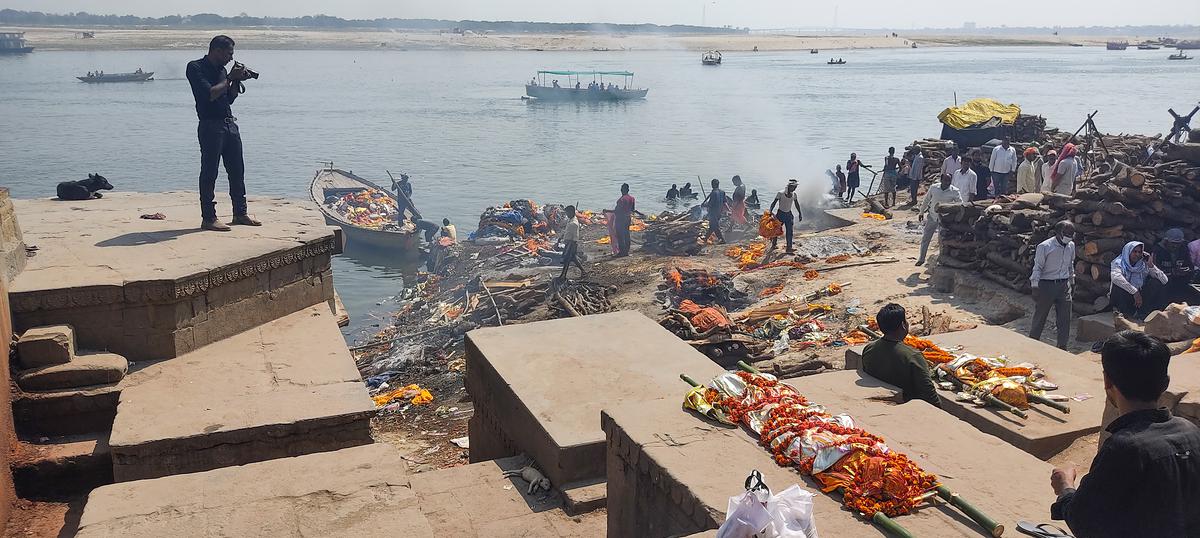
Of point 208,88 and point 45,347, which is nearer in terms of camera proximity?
point 45,347

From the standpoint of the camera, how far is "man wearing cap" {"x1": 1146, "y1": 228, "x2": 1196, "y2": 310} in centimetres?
967

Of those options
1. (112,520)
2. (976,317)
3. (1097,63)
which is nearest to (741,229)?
(976,317)

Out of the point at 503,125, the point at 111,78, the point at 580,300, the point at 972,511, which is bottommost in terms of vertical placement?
the point at 580,300

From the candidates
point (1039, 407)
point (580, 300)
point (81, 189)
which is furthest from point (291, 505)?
point (580, 300)

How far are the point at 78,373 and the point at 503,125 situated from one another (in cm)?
5216

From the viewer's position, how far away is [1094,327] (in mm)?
9641

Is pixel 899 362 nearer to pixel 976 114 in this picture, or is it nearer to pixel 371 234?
pixel 976 114

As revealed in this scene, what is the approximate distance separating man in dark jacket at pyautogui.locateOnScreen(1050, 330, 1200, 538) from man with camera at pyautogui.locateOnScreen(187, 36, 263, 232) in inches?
250

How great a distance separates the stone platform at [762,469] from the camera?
11.5 ft

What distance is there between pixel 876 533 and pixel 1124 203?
9144mm

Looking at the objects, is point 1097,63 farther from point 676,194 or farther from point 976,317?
point 976,317

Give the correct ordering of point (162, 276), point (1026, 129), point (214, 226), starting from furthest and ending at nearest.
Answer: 1. point (1026, 129)
2. point (214, 226)
3. point (162, 276)

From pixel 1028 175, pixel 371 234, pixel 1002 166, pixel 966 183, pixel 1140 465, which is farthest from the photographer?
pixel 371 234

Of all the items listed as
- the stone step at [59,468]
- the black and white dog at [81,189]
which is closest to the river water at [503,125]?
the black and white dog at [81,189]
